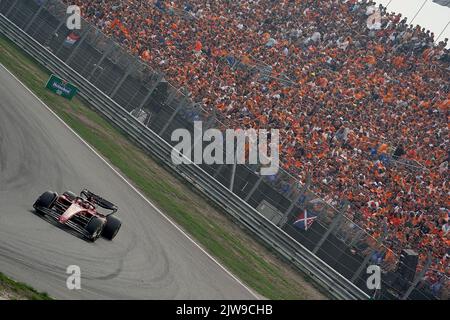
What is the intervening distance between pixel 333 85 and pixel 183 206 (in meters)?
12.5

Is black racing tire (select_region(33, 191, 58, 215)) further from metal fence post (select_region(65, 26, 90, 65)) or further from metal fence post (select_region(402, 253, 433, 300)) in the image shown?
metal fence post (select_region(65, 26, 90, 65))

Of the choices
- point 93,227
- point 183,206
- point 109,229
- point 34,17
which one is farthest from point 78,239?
point 34,17

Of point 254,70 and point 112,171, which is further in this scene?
point 254,70

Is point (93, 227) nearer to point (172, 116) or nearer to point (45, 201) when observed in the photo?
point (45, 201)

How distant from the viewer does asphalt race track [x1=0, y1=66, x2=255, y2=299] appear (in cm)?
1062

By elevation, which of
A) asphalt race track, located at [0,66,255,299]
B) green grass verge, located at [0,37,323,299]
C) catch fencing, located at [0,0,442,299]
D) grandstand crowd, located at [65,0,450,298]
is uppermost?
grandstand crowd, located at [65,0,450,298]

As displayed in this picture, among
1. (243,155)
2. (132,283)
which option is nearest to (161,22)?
(243,155)

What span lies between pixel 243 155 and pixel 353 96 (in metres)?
9.81

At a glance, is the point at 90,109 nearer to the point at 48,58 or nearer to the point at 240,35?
the point at 48,58

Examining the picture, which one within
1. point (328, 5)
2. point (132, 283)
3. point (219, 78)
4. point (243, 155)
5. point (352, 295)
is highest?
point (328, 5)

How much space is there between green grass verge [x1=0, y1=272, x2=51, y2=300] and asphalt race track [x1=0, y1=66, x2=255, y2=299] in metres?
0.40

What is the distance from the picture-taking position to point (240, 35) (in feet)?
113

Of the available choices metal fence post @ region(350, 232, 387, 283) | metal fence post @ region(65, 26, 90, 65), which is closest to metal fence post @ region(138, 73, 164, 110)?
metal fence post @ region(65, 26, 90, 65)

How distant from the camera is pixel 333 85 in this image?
31062 millimetres
